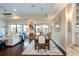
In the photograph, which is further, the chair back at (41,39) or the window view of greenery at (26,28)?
the window view of greenery at (26,28)

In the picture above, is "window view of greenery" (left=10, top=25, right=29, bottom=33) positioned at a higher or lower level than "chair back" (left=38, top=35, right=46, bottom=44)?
higher

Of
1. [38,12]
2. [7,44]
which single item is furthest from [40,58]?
[38,12]

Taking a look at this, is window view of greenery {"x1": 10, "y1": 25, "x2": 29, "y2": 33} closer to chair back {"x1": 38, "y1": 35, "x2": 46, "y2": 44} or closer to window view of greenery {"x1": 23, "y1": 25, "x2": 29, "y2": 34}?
window view of greenery {"x1": 23, "y1": 25, "x2": 29, "y2": 34}

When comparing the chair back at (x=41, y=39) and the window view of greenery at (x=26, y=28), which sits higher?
the window view of greenery at (x=26, y=28)

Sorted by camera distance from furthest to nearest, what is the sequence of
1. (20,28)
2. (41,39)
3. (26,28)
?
(26,28) < (20,28) < (41,39)

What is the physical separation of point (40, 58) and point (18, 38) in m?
7.80

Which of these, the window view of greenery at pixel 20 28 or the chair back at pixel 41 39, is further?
the window view of greenery at pixel 20 28

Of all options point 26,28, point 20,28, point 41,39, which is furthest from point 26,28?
point 41,39

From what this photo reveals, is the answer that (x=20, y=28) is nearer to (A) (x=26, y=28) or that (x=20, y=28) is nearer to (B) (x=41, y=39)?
(A) (x=26, y=28)

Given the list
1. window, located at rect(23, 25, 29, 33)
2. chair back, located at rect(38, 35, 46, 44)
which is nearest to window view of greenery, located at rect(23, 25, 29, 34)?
window, located at rect(23, 25, 29, 33)

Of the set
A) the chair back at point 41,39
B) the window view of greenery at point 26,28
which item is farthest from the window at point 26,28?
the chair back at point 41,39

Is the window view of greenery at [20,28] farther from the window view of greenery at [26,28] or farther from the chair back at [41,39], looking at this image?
the chair back at [41,39]

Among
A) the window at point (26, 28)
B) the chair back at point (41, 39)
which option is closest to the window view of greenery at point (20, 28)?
the window at point (26, 28)

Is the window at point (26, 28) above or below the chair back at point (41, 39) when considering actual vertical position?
above
